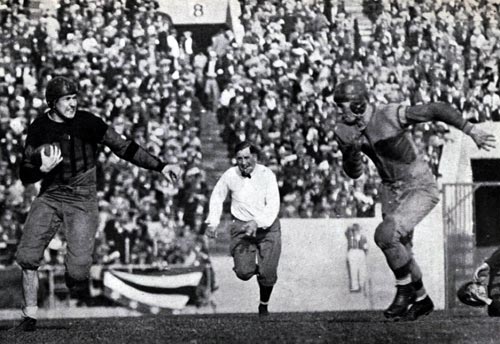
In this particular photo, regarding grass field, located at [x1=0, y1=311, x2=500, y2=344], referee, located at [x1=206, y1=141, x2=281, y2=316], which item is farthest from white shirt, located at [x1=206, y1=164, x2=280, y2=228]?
grass field, located at [x1=0, y1=311, x2=500, y2=344]

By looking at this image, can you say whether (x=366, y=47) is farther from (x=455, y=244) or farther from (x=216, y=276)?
(x=216, y=276)

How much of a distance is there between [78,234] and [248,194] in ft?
6.42

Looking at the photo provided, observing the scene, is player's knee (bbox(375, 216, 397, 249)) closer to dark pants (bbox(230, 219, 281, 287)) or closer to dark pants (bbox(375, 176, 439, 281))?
dark pants (bbox(375, 176, 439, 281))

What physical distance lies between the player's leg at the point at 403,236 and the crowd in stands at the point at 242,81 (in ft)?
14.5

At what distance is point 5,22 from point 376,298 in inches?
198

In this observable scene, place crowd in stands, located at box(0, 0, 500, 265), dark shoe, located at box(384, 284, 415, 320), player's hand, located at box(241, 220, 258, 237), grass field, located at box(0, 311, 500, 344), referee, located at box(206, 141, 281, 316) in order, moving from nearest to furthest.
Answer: grass field, located at box(0, 311, 500, 344), dark shoe, located at box(384, 284, 415, 320), player's hand, located at box(241, 220, 258, 237), referee, located at box(206, 141, 281, 316), crowd in stands, located at box(0, 0, 500, 265)

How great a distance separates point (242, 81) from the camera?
416 inches

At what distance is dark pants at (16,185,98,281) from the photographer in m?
5.76

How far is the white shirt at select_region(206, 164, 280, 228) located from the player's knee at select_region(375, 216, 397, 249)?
5.64ft

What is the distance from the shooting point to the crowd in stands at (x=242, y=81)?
33.5 ft

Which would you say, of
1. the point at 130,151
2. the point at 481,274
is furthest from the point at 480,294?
the point at 130,151

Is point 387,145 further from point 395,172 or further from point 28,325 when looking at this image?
point 28,325

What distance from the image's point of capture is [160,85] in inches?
413

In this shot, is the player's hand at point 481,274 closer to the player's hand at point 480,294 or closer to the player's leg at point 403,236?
the player's hand at point 480,294
